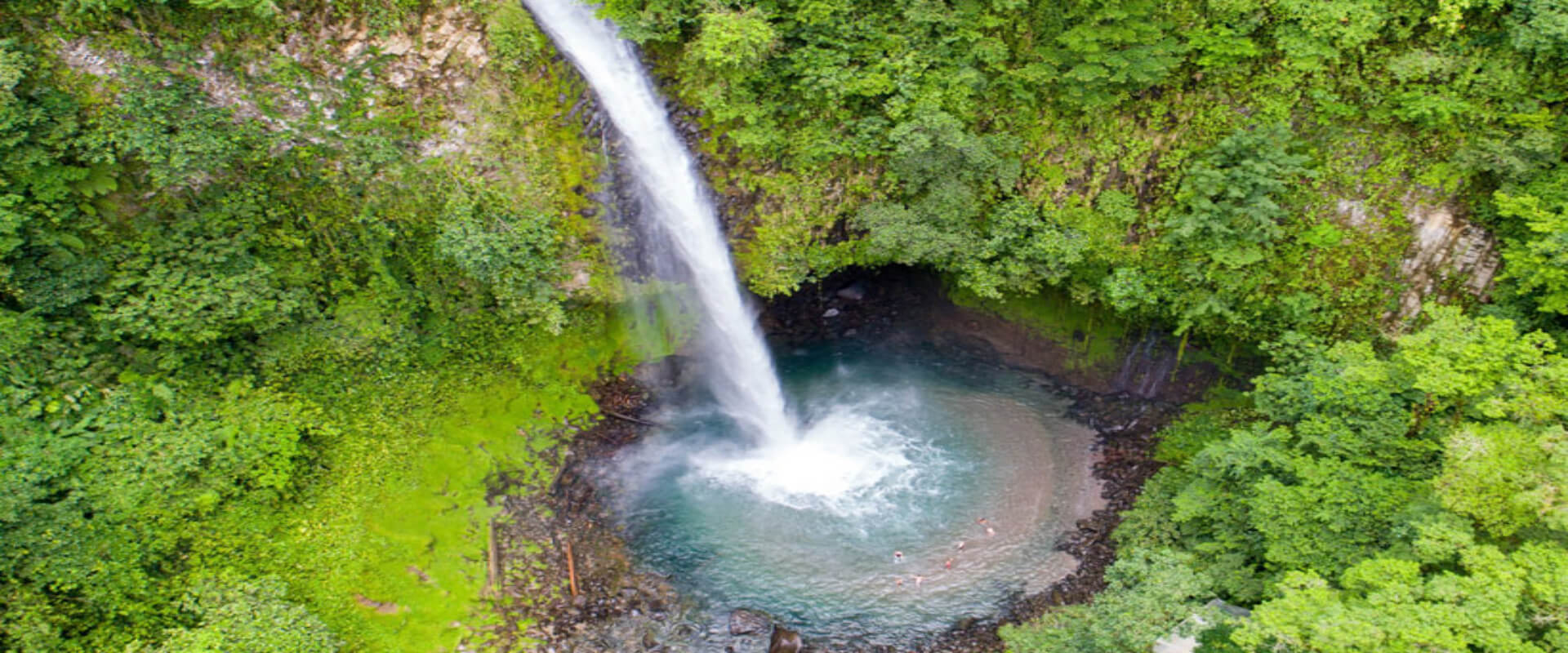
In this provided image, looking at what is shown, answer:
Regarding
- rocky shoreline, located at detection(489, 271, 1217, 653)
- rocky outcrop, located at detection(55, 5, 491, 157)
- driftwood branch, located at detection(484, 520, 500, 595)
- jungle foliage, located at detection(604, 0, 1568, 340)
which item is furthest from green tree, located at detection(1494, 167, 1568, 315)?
rocky outcrop, located at detection(55, 5, 491, 157)

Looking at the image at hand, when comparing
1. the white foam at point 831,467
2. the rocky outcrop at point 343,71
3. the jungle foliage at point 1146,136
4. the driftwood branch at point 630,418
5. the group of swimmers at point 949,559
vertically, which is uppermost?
the rocky outcrop at point 343,71

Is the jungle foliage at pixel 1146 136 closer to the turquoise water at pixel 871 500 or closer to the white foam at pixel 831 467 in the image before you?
the turquoise water at pixel 871 500

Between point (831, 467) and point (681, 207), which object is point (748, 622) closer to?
point (831, 467)

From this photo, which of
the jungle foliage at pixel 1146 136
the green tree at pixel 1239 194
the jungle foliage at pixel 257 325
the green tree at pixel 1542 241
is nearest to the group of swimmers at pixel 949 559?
the jungle foliage at pixel 1146 136

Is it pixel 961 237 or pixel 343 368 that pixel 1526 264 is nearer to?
pixel 961 237

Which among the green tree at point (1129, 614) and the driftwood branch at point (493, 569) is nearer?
the green tree at point (1129, 614)

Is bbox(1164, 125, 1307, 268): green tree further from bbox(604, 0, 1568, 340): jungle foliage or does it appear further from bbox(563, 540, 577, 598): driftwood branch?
bbox(563, 540, 577, 598): driftwood branch
